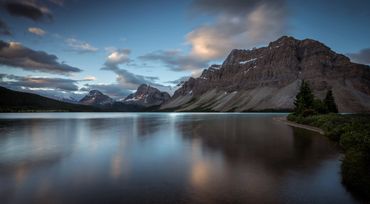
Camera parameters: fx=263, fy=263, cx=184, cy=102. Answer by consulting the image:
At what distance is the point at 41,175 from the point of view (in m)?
17.6

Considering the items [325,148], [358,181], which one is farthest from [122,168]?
[325,148]

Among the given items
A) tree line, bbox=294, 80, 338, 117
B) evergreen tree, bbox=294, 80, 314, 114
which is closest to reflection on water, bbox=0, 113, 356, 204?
tree line, bbox=294, 80, 338, 117

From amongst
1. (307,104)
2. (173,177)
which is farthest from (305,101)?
(173,177)

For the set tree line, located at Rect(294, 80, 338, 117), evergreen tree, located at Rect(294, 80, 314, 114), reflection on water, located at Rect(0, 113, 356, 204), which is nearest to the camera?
reflection on water, located at Rect(0, 113, 356, 204)

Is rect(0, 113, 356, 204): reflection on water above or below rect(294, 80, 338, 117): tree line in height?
below

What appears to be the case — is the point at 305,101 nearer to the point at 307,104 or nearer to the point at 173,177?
the point at 307,104

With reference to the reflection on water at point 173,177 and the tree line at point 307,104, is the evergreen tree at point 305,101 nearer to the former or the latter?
the tree line at point 307,104

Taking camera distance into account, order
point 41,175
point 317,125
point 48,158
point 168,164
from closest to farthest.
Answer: point 41,175 < point 168,164 < point 48,158 < point 317,125

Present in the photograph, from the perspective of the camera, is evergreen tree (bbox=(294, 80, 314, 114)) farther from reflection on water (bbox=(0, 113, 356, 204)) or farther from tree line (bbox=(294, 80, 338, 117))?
reflection on water (bbox=(0, 113, 356, 204))

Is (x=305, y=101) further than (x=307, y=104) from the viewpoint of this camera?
No

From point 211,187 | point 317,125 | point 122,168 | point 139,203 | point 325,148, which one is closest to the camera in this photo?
point 139,203

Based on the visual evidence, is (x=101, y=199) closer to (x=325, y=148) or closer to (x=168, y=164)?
(x=168, y=164)

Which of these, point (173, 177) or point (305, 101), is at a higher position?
point (305, 101)

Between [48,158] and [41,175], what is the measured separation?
23.0 feet
